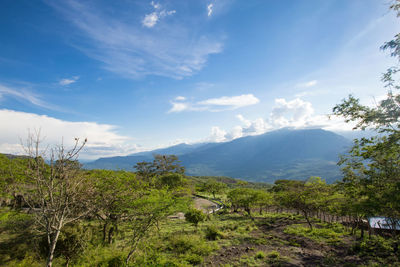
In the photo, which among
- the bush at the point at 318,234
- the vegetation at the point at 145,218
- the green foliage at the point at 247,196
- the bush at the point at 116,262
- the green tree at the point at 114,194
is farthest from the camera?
the green foliage at the point at 247,196

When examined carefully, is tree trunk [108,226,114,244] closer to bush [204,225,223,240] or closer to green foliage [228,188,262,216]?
bush [204,225,223,240]

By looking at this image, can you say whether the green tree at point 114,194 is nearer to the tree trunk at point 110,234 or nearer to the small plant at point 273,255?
the tree trunk at point 110,234

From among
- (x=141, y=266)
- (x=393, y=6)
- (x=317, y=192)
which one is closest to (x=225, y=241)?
(x=141, y=266)

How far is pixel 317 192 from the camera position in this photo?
20.1 meters

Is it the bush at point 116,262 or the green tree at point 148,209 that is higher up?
the green tree at point 148,209

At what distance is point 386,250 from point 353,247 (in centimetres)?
237

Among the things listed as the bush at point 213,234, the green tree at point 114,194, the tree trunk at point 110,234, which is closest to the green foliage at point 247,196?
the bush at point 213,234

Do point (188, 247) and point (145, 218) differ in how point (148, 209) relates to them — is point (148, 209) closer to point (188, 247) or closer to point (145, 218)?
point (145, 218)

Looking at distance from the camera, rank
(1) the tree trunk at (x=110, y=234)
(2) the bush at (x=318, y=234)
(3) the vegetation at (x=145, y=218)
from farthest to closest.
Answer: (2) the bush at (x=318, y=234) → (1) the tree trunk at (x=110, y=234) → (3) the vegetation at (x=145, y=218)

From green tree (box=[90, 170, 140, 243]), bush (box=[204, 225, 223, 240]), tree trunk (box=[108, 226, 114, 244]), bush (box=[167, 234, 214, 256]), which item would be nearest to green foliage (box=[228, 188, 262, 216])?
bush (box=[204, 225, 223, 240])

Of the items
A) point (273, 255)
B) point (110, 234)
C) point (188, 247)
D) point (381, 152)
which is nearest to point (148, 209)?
point (188, 247)

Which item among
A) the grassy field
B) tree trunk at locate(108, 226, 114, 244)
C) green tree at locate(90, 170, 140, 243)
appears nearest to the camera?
the grassy field

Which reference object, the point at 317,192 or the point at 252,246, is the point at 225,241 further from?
the point at 317,192

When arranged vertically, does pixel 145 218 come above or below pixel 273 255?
above
